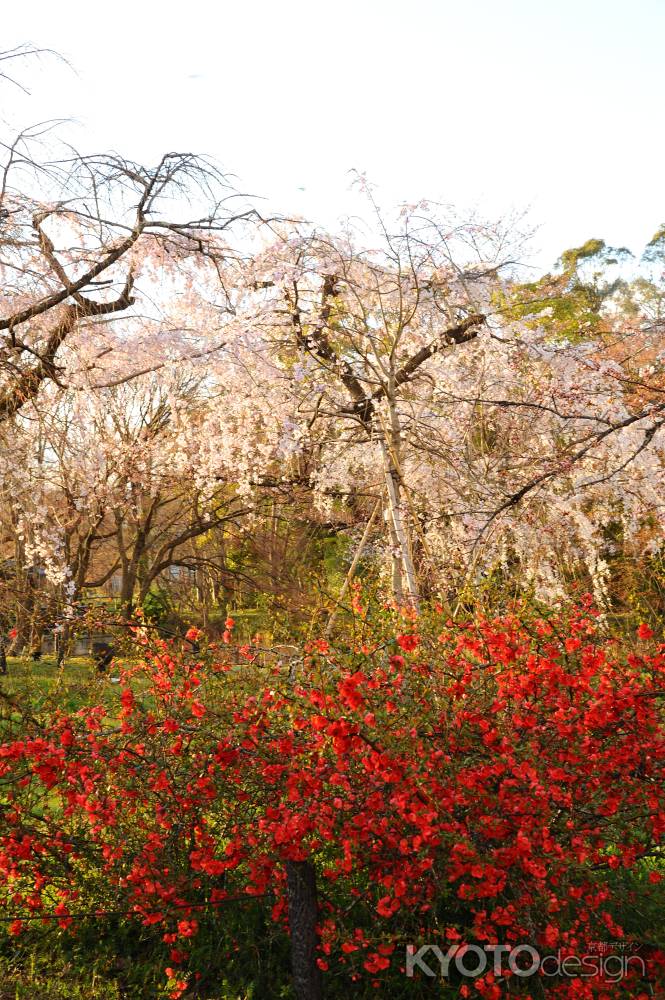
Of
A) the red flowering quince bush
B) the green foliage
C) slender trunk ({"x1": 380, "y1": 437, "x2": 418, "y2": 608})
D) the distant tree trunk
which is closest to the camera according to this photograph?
the red flowering quince bush

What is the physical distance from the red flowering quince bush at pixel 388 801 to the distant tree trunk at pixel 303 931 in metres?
0.09

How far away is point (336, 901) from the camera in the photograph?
364 cm

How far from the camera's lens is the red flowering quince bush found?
9.43 feet

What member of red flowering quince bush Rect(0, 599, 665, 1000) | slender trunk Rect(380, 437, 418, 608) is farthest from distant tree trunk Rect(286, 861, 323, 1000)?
slender trunk Rect(380, 437, 418, 608)

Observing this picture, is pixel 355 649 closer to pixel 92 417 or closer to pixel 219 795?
pixel 219 795

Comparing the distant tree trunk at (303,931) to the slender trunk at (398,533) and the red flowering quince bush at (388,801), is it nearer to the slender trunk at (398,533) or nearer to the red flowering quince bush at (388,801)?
the red flowering quince bush at (388,801)

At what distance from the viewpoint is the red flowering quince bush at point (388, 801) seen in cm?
287

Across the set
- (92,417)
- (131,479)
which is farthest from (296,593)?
(92,417)

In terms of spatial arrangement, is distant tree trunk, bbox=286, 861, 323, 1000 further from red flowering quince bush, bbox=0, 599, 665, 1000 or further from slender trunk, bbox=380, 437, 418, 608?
slender trunk, bbox=380, 437, 418, 608

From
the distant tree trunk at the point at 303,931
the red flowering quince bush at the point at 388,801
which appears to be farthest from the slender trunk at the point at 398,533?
the distant tree trunk at the point at 303,931

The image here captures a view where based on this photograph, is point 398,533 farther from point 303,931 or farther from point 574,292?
point 574,292

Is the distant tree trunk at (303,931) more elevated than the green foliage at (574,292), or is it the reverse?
the green foliage at (574,292)

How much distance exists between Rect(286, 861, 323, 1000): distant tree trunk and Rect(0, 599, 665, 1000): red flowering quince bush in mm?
87

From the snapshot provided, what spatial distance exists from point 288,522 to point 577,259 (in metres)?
20.0
